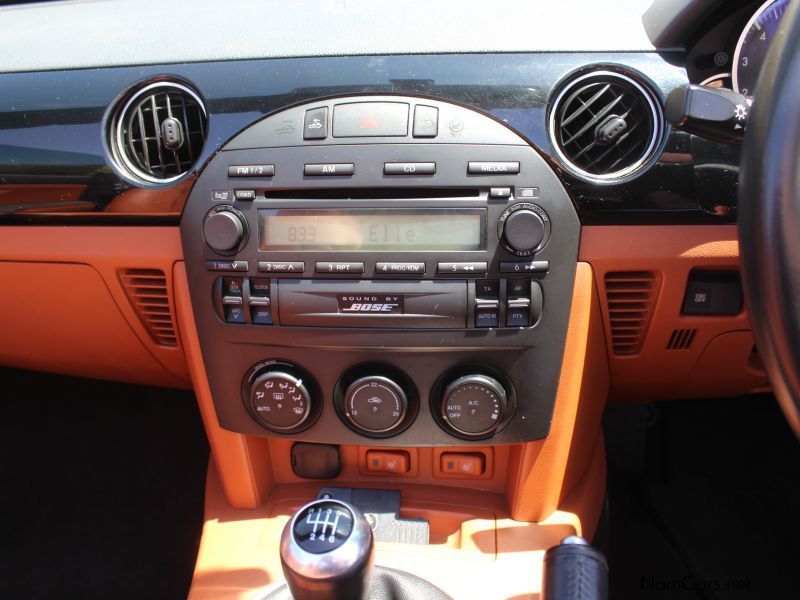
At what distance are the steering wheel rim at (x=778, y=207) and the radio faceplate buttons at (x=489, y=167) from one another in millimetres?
373

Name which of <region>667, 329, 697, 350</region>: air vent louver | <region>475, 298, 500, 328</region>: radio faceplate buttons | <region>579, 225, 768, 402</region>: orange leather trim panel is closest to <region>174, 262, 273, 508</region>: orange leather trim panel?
<region>475, 298, 500, 328</region>: radio faceplate buttons

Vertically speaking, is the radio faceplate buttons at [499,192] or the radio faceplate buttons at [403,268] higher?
the radio faceplate buttons at [499,192]

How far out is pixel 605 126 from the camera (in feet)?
3.49

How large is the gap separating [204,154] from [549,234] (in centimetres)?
58

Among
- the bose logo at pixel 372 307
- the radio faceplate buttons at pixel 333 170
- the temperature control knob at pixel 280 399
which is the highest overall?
the radio faceplate buttons at pixel 333 170

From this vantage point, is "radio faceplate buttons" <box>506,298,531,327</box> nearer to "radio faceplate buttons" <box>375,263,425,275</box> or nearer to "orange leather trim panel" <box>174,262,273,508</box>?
"radio faceplate buttons" <box>375,263,425,275</box>

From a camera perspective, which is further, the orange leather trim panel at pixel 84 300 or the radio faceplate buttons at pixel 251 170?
the orange leather trim panel at pixel 84 300

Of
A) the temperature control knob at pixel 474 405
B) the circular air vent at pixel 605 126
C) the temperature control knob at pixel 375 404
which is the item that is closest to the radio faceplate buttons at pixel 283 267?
the temperature control knob at pixel 375 404

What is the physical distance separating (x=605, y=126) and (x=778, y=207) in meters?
0.41

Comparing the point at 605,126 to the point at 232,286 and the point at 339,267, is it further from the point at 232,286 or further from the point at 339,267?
the point at 232,286

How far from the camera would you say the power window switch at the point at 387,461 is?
125cm

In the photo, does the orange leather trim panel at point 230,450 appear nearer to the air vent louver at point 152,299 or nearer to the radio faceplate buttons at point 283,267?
the air vent louver at point 152,299

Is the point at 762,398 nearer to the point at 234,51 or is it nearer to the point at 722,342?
the point at 722,342

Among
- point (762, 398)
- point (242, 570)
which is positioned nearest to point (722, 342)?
point (762, 398)
